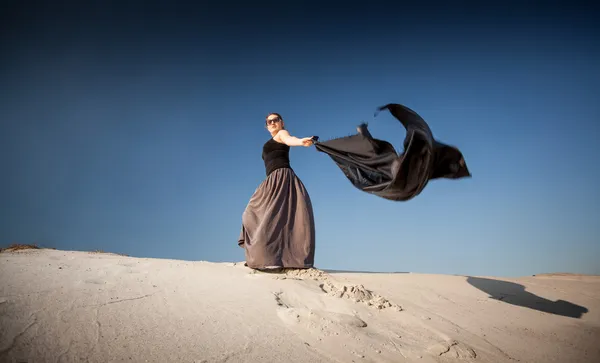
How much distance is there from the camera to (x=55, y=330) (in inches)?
103

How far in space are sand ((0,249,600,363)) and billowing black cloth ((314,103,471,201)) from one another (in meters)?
1.43

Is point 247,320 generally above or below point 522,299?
above

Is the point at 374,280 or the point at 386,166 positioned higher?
the point at 386,166

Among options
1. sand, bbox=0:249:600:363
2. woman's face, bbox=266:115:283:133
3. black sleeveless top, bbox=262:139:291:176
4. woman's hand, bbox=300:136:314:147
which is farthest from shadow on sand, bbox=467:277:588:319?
woman's face, bbox=266:115:283:133

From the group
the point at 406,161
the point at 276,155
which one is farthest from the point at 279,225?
the point at 406,161

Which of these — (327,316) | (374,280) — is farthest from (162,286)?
(374,280)

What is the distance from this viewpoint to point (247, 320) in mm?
3254

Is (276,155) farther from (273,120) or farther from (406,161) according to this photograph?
(406,161)

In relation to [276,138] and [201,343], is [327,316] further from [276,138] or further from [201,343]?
[276,138]

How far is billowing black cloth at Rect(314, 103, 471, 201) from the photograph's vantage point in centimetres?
355

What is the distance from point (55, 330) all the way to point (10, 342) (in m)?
0.27

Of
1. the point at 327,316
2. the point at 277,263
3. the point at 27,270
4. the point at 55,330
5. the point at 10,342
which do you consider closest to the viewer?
the point at 10,342

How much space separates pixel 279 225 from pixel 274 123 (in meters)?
1.72

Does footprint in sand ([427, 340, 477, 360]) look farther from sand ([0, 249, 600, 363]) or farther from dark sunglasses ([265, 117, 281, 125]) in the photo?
dark sunglasses ([265, 117, 281, 125])
